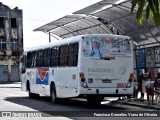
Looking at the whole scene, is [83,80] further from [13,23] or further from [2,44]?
[13,23]

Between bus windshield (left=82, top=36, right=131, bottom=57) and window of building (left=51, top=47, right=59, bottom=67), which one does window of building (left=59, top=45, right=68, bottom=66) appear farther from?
bus windshield (left=82, top=36, right=131, bottom=57)

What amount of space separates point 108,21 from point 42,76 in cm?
786

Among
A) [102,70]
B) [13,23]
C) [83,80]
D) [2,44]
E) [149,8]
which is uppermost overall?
[13,23]

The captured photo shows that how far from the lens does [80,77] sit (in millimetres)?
14938

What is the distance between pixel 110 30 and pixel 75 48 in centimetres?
1307

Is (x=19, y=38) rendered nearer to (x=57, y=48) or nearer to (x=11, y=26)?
(x=11, y=26)

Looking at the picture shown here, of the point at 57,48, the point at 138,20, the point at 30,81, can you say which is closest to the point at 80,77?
the point at 57,48

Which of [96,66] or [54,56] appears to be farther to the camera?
[54,56]

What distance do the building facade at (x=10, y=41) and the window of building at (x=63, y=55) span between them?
48.1 meters

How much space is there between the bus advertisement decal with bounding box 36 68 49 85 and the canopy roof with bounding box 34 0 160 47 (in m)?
5.08

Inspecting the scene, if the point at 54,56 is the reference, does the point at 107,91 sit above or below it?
below

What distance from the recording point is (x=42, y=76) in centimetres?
2016

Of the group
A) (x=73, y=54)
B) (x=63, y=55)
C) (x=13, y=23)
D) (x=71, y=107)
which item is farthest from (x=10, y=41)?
(x=73, y=54)

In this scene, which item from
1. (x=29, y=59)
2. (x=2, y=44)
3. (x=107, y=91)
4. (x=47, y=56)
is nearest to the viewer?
(x=107, y=91)
